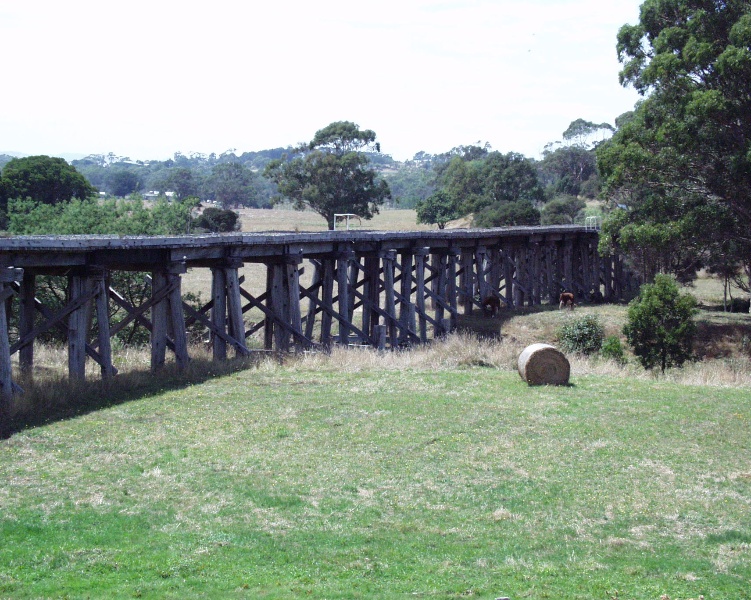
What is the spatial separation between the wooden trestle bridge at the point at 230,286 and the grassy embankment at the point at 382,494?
1.95m

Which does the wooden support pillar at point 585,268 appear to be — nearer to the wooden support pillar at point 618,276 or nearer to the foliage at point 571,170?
the wooden support pillar at point 618,276

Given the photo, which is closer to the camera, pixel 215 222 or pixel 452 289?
pixel 452 289

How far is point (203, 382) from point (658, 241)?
15.9 meters

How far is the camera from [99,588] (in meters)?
7.26

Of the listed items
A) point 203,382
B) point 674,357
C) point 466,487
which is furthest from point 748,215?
point 466,487

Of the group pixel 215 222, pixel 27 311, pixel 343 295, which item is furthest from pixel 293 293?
pixel 215 222

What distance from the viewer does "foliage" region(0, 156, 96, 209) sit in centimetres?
4547

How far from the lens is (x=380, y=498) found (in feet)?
31.8

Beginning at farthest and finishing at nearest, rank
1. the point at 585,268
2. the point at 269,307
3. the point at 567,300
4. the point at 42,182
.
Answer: the point at 42,182
the point at 585,268
the point at 567,300
the point at 269,307

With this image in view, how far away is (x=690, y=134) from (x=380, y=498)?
65.5 ft

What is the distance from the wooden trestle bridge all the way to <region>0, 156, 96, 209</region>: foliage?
683 inches

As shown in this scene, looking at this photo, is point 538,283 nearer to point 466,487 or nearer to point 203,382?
point 203,382

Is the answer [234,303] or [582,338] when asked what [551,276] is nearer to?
[582,338]

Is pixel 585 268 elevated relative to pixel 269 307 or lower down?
lower down
